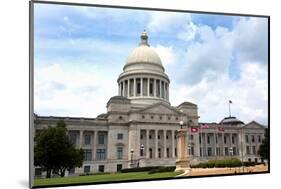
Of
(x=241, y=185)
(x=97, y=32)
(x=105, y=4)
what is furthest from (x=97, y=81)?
(x=241, y=185)

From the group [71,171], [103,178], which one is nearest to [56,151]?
[71,171]

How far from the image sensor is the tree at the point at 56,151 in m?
8.19

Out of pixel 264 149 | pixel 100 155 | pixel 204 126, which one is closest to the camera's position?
pixel 264 149

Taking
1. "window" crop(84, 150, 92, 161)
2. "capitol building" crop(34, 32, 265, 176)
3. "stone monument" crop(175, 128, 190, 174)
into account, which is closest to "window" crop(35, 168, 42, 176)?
"capitol building" crop(34, 32, 265, 176)

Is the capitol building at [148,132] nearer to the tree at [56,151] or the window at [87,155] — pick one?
the window at [87,155]

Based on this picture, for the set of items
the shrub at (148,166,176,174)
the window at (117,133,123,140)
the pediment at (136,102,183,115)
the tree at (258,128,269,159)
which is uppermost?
the pediment at (136,102,183,115)

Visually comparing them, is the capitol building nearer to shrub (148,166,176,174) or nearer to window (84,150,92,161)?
window (84,150,92,161)

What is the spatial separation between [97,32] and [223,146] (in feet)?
16.1

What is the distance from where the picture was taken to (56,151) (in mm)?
8633

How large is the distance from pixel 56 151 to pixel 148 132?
4.66 m

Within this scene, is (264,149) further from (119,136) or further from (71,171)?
(71,171)

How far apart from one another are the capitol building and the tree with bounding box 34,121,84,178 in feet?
0.58

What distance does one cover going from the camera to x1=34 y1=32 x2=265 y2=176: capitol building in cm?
928

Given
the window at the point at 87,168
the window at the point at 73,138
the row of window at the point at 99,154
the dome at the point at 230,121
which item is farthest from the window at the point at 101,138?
the dome at the point at 230,121
